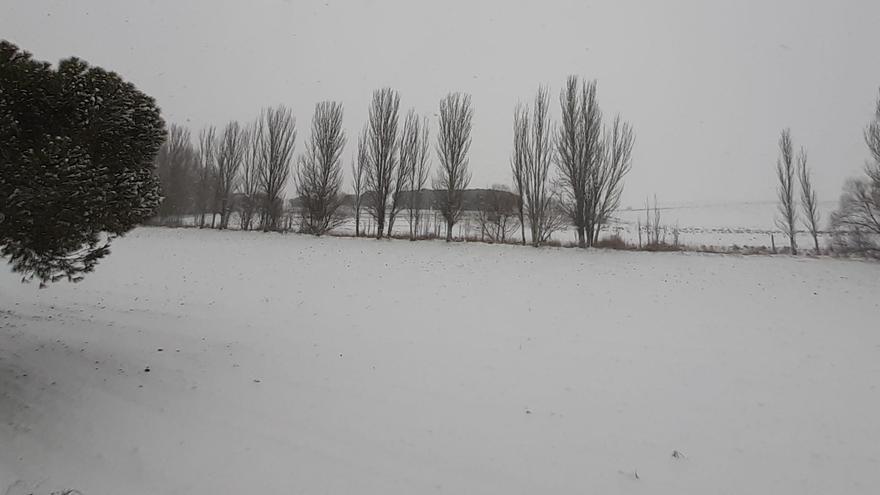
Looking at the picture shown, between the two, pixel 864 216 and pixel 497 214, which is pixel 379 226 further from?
pixel 864 216

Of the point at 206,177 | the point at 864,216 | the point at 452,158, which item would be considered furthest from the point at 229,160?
the point at 864,216

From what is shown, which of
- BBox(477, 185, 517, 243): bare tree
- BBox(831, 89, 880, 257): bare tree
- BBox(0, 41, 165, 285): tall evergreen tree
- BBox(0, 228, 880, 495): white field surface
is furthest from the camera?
BBox(477, 185, 517, 243): bare tree

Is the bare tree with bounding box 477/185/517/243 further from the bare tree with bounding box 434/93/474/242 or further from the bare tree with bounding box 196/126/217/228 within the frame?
the bare tree with bounding box 196/126/217/228

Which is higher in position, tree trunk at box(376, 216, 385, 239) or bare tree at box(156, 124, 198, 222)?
bare tree at box(156, 124, 198, 222)

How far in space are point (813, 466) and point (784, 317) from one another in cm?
640

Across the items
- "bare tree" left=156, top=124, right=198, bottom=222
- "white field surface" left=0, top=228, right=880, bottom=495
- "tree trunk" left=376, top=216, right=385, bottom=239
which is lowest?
"white field surface" left=0, top=228, right=880, bottom=495

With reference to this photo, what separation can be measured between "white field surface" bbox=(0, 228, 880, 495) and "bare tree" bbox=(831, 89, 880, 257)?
23.2 feet

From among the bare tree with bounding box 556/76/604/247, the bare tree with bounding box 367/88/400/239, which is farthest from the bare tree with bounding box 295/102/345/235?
the bare tree with bounding box 556/76/604/247

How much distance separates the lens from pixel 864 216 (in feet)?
46.7

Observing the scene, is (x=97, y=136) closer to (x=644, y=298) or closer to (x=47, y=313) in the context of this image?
(x=47, y=313)

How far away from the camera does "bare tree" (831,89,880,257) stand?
1373 cm

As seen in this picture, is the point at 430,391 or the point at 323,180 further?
the point at 323,180

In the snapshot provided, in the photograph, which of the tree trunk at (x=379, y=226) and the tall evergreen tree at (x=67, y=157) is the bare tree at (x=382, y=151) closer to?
the tree trunk at (x=379, y=226)

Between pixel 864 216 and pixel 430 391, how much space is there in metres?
20.5
